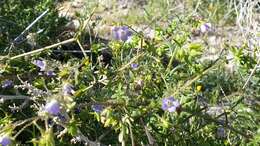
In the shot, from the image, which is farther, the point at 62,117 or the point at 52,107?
the point at 62,117

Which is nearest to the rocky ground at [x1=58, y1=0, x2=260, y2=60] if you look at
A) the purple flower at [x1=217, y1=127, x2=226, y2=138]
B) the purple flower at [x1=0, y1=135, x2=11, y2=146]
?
the purple flower at [x1=217, y1=127, x2=226, y2=138]

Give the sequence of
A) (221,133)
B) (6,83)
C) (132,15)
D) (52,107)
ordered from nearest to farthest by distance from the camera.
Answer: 1. (52,107)
2. (6,83)
3. (221,133)
4. (132,15)

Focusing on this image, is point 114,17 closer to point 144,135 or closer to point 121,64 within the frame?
point 121,64

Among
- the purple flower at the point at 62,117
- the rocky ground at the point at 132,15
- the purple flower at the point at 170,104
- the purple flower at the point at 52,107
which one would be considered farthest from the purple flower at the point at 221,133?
the rocky ground at the point at 132,15

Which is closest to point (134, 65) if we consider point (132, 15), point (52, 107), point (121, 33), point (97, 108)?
point (121, 33)

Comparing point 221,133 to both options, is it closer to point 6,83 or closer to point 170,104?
point 170,104

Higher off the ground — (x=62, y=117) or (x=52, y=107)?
(x=52, y=107)

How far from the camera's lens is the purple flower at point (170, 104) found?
1655 mm

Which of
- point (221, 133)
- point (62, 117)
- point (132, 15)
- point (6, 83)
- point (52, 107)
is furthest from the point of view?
point (132, 15)

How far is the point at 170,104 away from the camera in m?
1.68

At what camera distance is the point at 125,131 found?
5.22 feet

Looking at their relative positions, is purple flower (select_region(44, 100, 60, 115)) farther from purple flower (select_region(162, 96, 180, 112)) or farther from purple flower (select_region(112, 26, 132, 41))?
purple flower (select_region(112, 26, 132, 41))

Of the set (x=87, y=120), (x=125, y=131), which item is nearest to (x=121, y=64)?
(x=87, y=120)

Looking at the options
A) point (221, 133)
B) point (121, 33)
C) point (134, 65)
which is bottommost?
point (221, 133)
